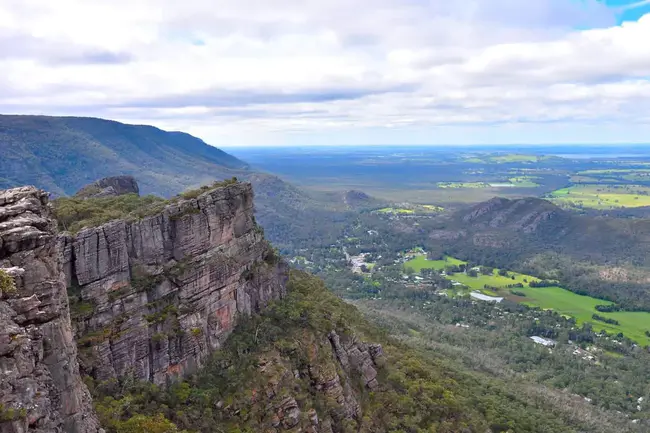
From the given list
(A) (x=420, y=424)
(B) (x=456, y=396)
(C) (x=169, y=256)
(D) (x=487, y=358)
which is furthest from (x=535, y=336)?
(C) (x=169, y=256)

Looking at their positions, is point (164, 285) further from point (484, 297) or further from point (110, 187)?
point (484, 297)

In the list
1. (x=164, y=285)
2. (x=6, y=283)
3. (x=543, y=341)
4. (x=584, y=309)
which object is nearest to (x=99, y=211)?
(x=164, y=285)

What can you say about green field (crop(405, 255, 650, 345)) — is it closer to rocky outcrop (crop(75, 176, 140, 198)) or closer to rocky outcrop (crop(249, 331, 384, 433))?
rocky outcrop (crop(249, 331, 384, 433))

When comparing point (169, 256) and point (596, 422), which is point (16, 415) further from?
point (596, 422)

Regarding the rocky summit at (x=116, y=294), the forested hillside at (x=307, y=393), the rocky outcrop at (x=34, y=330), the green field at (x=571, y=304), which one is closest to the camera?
the rocky outcrop at (x=34, y=330)

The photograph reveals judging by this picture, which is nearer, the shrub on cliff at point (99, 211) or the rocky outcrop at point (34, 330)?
the rocky outcrop at point (34, 330)

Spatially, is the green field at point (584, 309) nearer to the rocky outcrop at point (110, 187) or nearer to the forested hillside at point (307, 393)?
the forested hillside at point (307, 393)

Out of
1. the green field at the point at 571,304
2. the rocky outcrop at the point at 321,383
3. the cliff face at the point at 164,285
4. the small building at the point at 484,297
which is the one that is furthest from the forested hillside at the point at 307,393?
the small building at the point at 484,297
